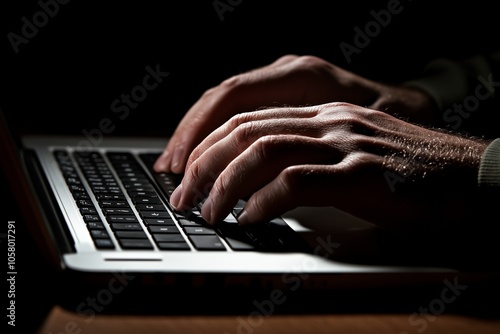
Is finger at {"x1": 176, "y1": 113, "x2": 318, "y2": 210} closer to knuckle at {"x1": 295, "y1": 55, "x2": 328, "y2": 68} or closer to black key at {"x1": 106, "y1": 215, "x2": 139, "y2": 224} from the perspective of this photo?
black key at {"x1": 106, "y1": 215, "x2": 139, "y2": 224}

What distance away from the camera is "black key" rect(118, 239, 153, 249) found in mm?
637

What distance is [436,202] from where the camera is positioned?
72cm

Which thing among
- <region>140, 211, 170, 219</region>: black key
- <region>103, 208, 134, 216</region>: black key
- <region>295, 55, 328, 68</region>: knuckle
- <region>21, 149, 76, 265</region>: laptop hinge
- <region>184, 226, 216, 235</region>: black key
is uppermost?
<region>21, 149, 76, 265</region>: laptop hinge

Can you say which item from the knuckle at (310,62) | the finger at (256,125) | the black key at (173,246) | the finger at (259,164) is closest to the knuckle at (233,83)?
the knuckle at (310,62)

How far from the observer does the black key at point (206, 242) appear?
2.15ft

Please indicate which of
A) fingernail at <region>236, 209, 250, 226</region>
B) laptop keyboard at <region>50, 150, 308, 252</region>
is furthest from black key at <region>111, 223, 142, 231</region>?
fingernail at <region>236, 209, 250, 226</region>

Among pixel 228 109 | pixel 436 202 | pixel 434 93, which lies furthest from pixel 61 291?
pixel 434 93

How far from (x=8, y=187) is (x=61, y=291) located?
0.10 meters

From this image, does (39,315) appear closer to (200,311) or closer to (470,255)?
(200,311)

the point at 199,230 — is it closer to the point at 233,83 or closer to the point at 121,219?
the point at 121,219

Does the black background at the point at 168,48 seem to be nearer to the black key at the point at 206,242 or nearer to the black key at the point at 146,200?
the black key at the point at 146,200

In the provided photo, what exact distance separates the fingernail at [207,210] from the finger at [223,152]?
4 centimetres

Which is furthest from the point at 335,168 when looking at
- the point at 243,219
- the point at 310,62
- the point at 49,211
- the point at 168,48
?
the point at 168,48

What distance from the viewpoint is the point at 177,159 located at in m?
1.00
